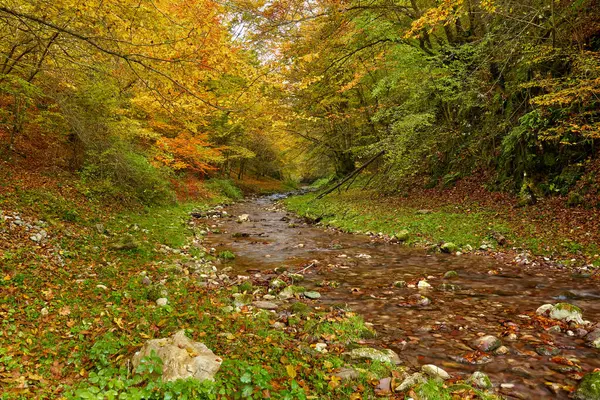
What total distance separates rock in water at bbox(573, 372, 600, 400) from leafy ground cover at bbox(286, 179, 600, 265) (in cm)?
518

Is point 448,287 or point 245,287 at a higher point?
point 245,287

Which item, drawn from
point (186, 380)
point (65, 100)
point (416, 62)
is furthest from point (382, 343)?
point (416, 62)

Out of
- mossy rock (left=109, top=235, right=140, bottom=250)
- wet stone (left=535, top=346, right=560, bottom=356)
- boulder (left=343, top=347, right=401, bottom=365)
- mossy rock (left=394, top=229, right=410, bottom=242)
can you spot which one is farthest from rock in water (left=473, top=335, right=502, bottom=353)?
mossy rock (left=109, top=235, right=140, bottom=250)

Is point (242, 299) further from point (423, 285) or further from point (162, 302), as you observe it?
point (423, 285)

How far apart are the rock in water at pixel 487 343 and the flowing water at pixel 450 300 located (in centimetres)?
12

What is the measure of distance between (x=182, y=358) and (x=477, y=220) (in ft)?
34.7

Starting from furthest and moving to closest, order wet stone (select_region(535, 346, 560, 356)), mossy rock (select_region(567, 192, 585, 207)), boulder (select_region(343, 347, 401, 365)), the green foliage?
the green foliage, mossy rock (select_region(567, 192, 585, 207)), wet stone (select_region(535, 346, 560, 356)), boulder (select_region(343, 347, 401, 365))

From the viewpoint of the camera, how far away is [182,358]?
11.5 ft

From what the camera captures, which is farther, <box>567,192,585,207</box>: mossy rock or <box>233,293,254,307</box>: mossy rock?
<box>567,192,585,207</box>: mossy rock

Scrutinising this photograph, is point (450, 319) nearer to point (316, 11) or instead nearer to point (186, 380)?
point (186, 380)

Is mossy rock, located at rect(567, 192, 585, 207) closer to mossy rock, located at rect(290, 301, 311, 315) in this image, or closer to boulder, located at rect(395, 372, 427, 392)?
mossy rock, located at rect(290, 301, 311, 315)

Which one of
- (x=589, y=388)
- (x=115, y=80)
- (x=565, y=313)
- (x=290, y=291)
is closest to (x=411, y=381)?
(x=589, y=388)

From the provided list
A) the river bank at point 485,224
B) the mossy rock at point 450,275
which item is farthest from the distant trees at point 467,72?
the mossy rock at point 450,275

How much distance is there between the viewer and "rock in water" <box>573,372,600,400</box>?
349 centimetres
